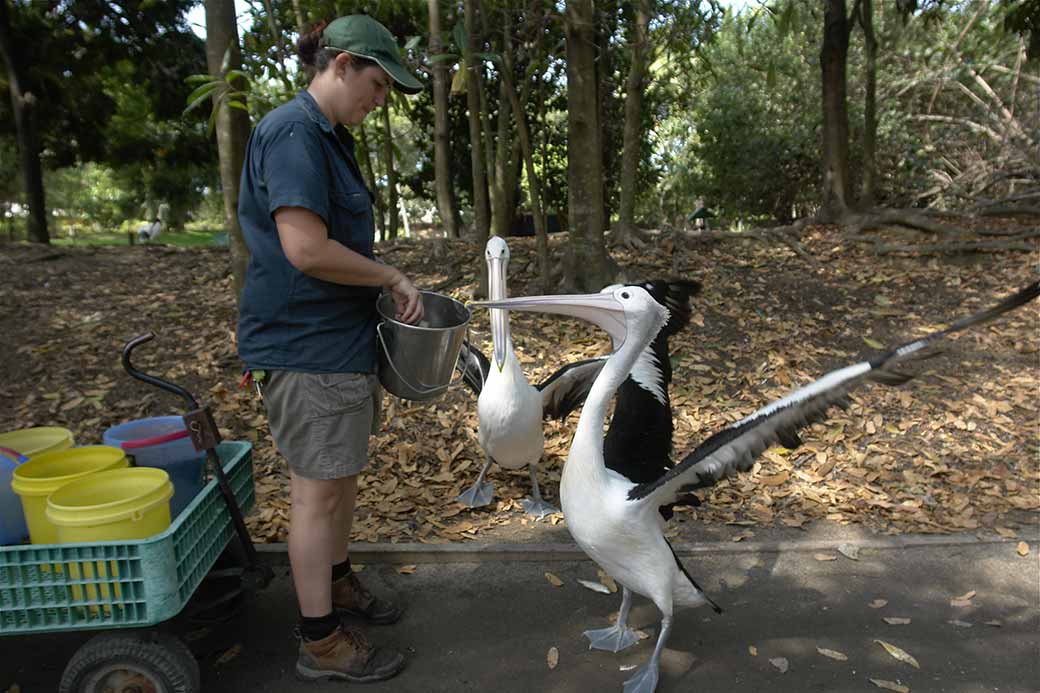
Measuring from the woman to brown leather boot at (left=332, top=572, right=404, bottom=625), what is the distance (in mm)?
369

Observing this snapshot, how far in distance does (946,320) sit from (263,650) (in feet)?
20.8

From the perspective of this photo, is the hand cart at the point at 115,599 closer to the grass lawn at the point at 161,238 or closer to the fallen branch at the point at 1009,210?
the fallen branch at the point at 1009,210

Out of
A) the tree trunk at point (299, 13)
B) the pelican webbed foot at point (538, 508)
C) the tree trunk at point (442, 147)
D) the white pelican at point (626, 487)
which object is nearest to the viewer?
the white pelican at point (626, 487)

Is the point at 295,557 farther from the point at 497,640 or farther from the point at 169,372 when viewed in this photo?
the point at 169,372

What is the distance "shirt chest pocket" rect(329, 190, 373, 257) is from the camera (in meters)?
2.38

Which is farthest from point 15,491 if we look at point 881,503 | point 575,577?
point 881,503

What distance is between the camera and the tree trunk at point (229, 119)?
4266 mm

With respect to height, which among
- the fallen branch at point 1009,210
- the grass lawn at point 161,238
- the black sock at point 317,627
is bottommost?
the black sock at point 317,627

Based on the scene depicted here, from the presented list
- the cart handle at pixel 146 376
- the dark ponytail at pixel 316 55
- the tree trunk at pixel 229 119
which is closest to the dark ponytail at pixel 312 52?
the dark ponytail at pixel 316 55

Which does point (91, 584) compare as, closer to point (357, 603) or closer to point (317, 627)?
point (317, 627)

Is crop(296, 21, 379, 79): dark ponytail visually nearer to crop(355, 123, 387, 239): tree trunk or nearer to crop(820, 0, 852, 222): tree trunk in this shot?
crop(355, 123, 387, 239): tree trunk

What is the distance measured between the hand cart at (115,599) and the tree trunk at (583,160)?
4.47 m

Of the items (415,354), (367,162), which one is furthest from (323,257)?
(367,162)

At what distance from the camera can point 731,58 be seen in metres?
17.2
